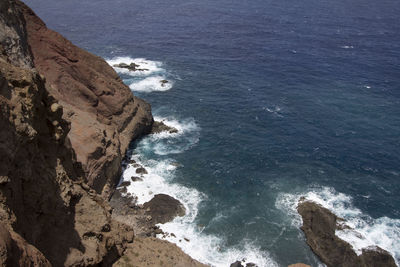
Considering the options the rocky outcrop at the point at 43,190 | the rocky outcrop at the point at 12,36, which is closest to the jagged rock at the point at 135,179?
the rocky outcrop at the point at 12,36

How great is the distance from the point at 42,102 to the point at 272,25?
13184 centimetres

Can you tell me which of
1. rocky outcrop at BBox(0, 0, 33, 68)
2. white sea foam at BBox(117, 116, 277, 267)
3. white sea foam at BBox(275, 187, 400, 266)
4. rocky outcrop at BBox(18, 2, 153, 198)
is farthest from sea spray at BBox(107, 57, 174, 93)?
white sea foam at BBox(275, 187, 400, 266)

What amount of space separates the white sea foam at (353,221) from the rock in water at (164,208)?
15851 millimetres

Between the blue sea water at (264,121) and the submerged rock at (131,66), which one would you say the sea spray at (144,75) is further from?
the blue sea water at (264,121)

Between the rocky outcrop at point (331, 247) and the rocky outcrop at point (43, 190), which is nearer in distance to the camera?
the rocky outcrop at point (43, 190)

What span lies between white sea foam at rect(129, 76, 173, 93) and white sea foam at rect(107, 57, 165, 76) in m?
4.47

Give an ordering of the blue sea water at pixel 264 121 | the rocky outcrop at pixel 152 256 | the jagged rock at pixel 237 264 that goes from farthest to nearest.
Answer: the blue sea water at pixel 264 121 → the jagged rock at pixel 237 264 → the rocky outcrop at pixel 152 256

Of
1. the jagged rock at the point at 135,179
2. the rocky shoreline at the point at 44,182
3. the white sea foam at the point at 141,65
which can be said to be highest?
the rocky shoreline at the point at 44,182

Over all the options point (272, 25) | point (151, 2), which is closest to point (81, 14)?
point (151, 2)

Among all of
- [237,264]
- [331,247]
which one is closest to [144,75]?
[237,264]

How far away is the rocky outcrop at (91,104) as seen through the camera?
174 feet

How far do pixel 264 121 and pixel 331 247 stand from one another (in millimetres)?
35117

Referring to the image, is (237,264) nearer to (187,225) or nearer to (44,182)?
(187,225)

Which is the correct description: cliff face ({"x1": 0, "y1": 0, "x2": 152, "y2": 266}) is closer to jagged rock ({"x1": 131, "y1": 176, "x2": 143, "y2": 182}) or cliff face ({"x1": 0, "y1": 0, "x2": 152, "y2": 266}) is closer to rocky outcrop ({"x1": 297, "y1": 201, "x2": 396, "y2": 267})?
jagged rock ({"x1": 131, "y1": 176, "x2": 143, "y2": 182})
